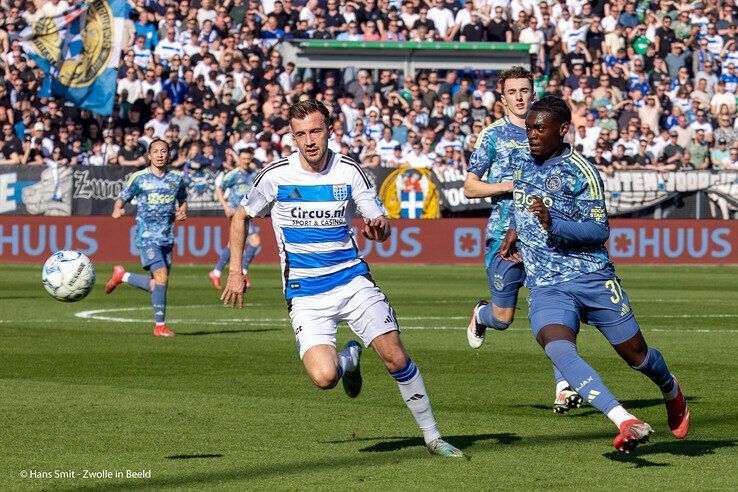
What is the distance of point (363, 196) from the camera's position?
8.32m

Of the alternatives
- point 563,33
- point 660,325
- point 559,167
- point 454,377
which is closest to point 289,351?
point 454,377

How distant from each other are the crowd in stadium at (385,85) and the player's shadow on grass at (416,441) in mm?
21661

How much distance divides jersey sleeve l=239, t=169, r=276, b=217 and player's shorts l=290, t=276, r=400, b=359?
0.62m

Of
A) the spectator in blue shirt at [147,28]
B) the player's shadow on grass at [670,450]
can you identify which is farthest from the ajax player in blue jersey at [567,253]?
the spectator in blue shirt at [147,28]

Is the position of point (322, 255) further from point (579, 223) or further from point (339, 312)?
point (579, 223)

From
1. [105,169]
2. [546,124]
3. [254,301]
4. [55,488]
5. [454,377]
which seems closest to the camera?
[55,488]

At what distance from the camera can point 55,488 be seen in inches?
275

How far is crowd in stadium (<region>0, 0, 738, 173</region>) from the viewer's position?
3142 centimetres

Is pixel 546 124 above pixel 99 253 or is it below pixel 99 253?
above

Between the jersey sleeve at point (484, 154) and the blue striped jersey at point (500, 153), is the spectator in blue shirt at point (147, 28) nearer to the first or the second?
the blue striped jersey at point (500, 153)

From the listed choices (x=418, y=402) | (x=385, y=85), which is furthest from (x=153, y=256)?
(x=385, y=85)

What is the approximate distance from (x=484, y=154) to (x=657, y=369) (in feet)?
9.52

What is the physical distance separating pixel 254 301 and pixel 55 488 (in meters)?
14.9

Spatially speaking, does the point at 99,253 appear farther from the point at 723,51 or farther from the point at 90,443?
the point at 90,443
